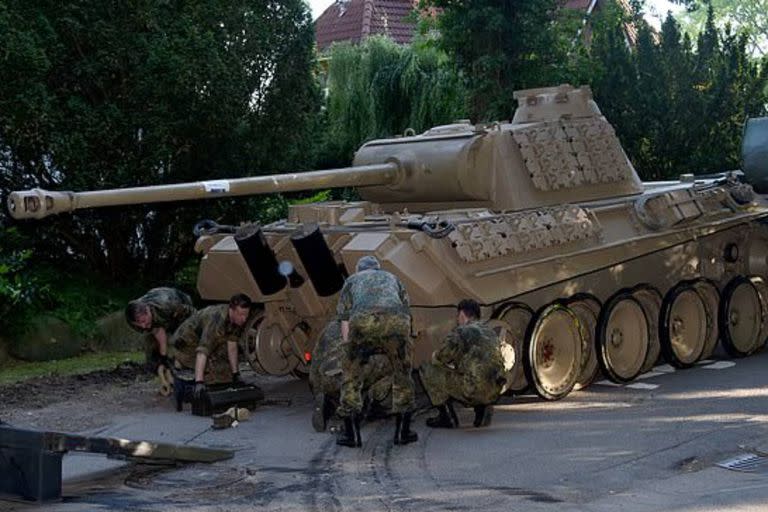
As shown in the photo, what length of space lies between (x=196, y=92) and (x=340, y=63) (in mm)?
8879

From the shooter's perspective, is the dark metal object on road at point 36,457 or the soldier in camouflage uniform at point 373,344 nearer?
the dark metal object on road at point 36,457

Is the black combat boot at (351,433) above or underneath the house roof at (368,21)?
underneath

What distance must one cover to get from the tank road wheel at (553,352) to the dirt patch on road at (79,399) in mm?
3620

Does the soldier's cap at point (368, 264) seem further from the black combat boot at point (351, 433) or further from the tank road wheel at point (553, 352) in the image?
the tank road wheel at point (553, 352)

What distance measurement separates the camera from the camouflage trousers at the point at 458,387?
9773mm

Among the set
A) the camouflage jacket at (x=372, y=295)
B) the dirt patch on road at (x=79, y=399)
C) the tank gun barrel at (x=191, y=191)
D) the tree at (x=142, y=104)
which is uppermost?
the tree at (x=142, y=104)

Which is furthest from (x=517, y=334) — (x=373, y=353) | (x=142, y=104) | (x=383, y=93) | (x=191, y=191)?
(x=383, y=93)

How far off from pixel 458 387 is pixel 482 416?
16.2 inches

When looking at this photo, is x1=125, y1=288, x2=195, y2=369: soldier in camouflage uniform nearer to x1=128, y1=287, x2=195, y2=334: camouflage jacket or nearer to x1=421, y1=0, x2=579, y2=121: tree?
x1=128, y1=287, x2=195, y2=334: camouflage jacket

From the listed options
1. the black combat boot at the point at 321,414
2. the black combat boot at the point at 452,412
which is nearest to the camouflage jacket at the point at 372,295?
the black combat boot at the point at 321,414

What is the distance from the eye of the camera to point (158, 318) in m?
11.8

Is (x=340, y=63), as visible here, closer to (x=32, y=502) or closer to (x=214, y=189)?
(x=214, y=189)

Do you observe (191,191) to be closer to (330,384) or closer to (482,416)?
(330,384)

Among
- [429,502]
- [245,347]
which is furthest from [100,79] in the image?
[429,502]
